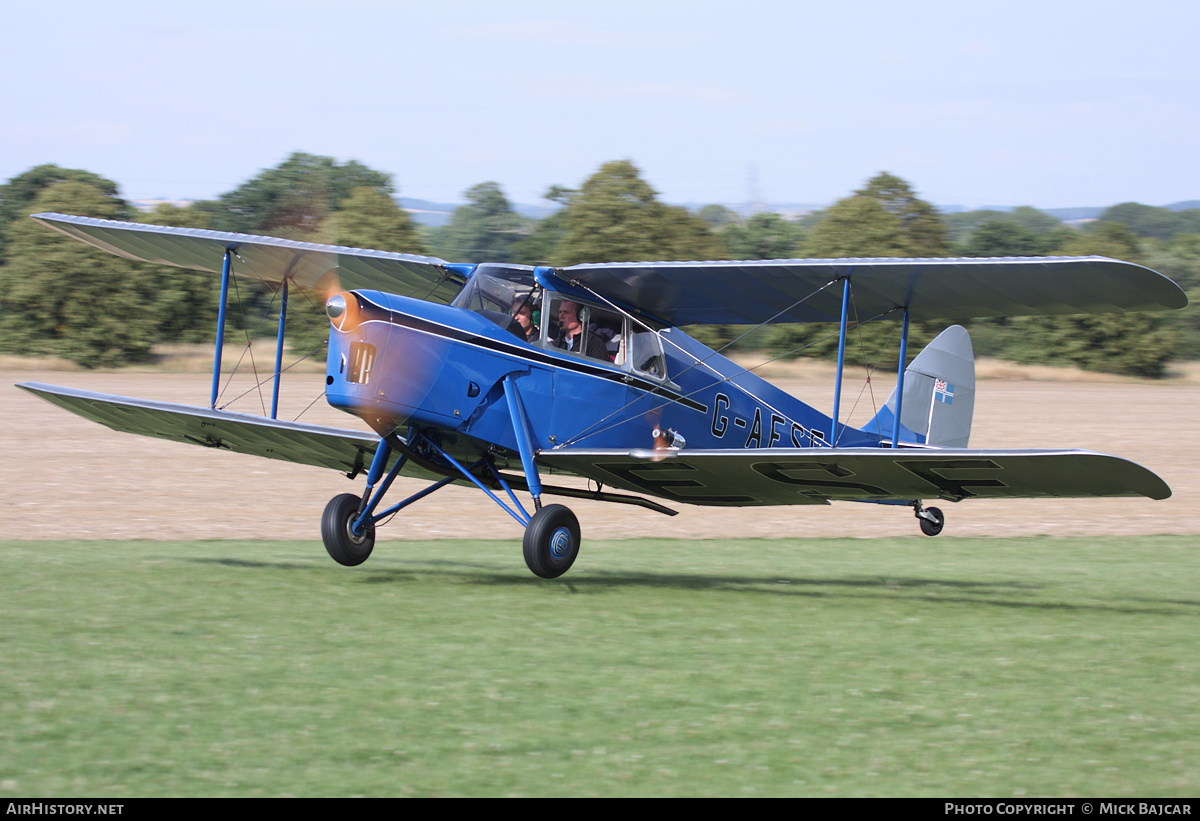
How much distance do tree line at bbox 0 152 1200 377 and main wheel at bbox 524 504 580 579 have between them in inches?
1326

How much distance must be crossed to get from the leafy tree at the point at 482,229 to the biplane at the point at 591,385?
54002 millimetres

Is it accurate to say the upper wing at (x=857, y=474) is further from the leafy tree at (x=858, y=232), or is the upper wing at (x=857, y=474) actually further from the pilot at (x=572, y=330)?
the leafy tree at (x=858, y=232)

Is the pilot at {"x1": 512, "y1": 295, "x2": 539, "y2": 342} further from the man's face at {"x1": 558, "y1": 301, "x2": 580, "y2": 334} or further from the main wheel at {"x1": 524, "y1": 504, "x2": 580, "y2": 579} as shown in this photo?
the main wheel at {"x1": 524, "y1": 504, "x2": 580, "y2": 579}

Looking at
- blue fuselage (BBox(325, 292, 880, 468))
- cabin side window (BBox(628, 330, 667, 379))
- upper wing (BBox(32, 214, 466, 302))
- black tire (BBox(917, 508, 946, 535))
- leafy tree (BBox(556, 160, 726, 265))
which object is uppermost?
leafy tree (BBox(556, 160, 726, 265))

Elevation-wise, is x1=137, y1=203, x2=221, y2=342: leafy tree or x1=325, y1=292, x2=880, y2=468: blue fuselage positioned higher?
x1=137, y1=203, x2=221, y2=342: leafy tree

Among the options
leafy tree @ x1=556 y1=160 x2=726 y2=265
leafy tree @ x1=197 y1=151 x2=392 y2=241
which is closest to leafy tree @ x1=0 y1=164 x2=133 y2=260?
leafy tree @ x1=197 y1=151 x2=392 y2=241

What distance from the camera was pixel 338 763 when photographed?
462 cm

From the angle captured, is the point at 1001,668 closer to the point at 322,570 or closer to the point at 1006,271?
the point at 1006,271

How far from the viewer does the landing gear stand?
491 inches

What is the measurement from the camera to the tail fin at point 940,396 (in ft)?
41.3

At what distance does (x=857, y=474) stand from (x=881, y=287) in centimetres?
209

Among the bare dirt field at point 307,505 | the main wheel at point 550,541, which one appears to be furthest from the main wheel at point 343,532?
the bare dirt field at point 307,505

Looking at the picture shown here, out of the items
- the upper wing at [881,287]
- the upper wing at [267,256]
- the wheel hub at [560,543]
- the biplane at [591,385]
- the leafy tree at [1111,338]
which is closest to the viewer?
the biplane at [591,385]
